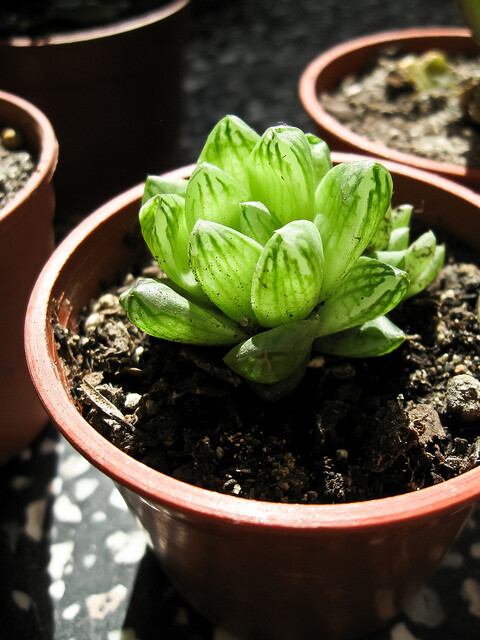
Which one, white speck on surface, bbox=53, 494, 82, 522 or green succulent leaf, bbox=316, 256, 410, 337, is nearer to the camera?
green succulent leaf, bbox=316, 256, 410, 337

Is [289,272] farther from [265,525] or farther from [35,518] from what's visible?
[35,518]

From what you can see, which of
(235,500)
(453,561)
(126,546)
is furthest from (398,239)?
(126,546)

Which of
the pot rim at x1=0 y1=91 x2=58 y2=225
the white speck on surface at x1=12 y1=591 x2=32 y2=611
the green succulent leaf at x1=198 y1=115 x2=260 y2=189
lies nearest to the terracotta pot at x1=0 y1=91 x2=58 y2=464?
the pot rim at x1=0 y1=91 x2=58 y2=225

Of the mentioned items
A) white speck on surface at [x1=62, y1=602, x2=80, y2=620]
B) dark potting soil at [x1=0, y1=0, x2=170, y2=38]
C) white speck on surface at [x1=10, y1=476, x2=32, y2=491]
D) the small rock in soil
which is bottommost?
white speck on surface at [x1=62, y1=602, x2=80, y2=620]

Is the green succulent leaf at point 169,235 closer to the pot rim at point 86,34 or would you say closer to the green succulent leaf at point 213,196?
the green succulent leaf at point 213,196

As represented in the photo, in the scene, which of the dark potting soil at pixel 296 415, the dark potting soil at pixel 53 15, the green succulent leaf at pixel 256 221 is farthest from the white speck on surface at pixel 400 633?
the dark potting soil at pixel 53 15

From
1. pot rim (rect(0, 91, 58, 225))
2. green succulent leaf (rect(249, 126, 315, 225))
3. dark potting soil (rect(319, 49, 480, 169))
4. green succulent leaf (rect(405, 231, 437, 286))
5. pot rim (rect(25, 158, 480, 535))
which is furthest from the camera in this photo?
dark potting soil (rect(319, 49, 480, 169))

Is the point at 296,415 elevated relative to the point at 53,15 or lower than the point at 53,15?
lower

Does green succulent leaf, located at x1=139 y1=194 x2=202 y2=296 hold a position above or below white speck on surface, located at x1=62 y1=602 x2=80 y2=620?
above

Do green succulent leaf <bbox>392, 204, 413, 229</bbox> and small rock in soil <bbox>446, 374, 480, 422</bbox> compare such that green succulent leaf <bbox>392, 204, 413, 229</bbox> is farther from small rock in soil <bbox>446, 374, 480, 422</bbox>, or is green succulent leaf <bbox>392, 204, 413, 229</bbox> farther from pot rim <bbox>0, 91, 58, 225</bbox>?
pot rim <bbox>0, 91, 58, 225</bbox>
